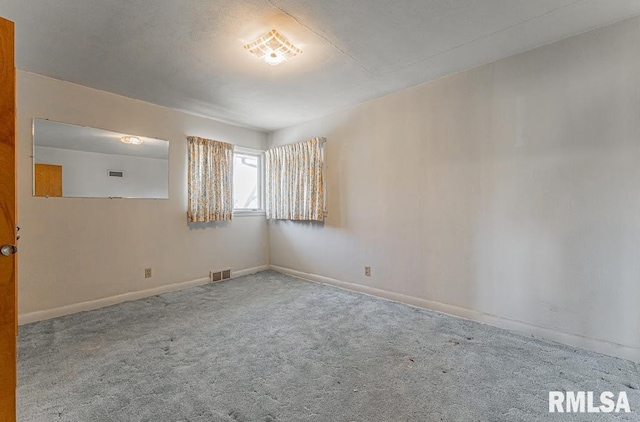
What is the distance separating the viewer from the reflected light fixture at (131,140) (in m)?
3.24

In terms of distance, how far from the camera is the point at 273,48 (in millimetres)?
2119

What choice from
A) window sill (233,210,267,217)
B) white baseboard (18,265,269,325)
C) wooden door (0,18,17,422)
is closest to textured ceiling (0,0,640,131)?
wooden door (0,18,17,422)

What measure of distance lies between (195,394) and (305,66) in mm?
2661

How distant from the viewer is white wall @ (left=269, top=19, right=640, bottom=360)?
6.56ft

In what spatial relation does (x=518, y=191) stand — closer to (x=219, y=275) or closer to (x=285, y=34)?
(x=285, y=34)

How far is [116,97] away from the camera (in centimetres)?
316

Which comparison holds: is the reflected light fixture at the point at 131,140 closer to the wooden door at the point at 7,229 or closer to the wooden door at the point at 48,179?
the wooden door at the point at 48,179

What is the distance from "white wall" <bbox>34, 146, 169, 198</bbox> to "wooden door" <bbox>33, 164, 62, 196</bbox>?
0.04 m

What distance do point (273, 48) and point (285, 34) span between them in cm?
13

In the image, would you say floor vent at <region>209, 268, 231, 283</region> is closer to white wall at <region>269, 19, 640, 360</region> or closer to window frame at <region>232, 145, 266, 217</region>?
window frame at <region>232, 145, 266, 217</region>

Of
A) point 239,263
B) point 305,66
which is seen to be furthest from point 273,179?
point 305,66

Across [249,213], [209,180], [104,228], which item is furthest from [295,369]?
[249,213]

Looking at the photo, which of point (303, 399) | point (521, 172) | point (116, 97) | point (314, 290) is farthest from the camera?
point (314, 290)

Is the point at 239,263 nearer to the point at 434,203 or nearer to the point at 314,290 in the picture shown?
the point at 314,290
